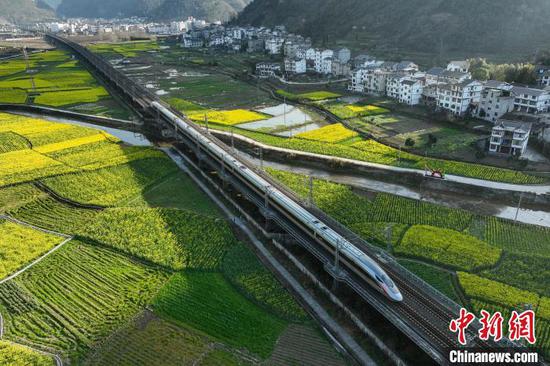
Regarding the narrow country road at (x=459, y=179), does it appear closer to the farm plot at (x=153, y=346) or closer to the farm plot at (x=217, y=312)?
the farm plot at (x=217, y=312)

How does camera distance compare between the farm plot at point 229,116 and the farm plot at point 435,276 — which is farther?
the farm plot at point 229,116

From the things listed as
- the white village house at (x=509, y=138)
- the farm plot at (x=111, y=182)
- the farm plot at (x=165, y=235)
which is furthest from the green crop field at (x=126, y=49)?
the white village house at (x=509, y=138)

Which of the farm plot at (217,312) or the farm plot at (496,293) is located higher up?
the farm plot at (496,293)

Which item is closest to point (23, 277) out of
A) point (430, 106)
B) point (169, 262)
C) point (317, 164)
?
point (169, 262)

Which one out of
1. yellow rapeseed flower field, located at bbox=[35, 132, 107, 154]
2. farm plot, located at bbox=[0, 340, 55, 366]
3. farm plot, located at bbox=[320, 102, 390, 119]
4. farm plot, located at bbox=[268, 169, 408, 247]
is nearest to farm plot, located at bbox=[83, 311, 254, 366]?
farm plot, located at bbox=[0, 340, 55, 366]

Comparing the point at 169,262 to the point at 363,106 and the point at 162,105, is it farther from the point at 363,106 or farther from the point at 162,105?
the point at 363,106

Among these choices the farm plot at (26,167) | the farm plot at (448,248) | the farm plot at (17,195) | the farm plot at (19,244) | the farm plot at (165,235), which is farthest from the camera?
the farm plot at (26,167)
